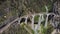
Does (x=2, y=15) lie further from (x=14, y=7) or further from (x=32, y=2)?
(x=32, y=2)

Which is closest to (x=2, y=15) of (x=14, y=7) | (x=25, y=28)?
(x=14, y=7)

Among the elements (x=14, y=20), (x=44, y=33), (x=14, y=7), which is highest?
(x=14, y=7)

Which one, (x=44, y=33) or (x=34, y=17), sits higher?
(x=34, y=17)

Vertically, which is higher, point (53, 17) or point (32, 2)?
point (32, 2)

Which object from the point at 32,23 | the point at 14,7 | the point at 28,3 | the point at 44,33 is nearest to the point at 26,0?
the point at 28,3

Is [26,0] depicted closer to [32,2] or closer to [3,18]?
[32,2]

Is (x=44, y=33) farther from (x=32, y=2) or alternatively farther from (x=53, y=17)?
(x=32, y=2)

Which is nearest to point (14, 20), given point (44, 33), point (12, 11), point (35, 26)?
point (12, 11)
